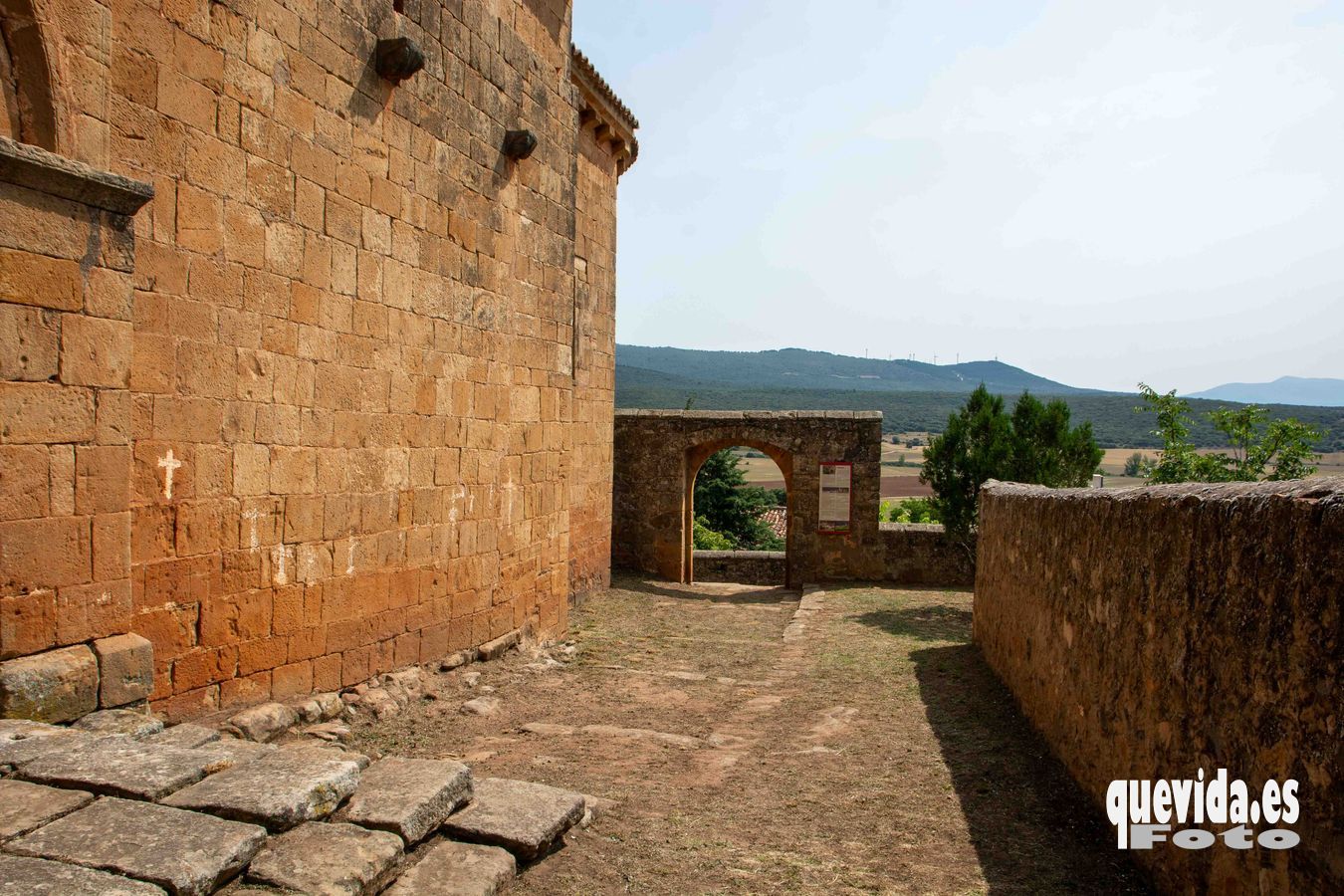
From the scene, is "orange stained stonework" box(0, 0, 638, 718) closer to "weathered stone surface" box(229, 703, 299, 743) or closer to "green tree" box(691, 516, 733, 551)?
"weathered stone surface" box(229, 703, 299, 743)

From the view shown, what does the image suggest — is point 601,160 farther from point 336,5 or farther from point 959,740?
point 959,740

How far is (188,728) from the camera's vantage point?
399 cm

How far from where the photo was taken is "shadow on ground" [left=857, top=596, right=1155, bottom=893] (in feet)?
12.0

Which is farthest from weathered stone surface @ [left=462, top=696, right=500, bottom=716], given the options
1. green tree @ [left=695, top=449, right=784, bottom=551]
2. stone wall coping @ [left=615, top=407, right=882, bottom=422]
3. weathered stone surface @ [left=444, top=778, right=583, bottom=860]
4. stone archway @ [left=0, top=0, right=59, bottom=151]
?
green tree @ [left=695, top=449, right=784, bottom=551]

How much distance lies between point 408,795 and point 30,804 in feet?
4.09

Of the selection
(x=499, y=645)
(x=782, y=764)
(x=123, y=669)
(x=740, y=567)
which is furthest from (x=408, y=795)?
(x=740, y=567)

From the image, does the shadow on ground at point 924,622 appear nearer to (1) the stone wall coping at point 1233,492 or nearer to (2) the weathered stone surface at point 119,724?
(1) the stone wall coping at point 1233,492

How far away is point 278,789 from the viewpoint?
3.31 meters

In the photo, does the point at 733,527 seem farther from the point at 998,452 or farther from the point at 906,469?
the point at 906,469

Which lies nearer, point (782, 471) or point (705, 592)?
point (705, 592)

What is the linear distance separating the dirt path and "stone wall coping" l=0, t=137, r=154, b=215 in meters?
3.25

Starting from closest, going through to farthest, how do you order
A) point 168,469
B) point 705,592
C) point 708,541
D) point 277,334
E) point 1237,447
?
point 168,469 < point 277,334 < point 1237,447 < point 705,592 < point 708,541

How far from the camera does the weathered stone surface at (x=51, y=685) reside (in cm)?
363

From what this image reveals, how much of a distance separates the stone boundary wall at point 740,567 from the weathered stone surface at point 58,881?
1587 centimetres
